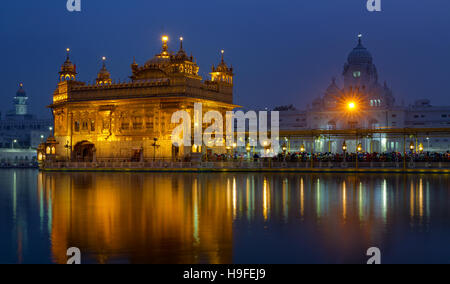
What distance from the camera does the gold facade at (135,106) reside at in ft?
181

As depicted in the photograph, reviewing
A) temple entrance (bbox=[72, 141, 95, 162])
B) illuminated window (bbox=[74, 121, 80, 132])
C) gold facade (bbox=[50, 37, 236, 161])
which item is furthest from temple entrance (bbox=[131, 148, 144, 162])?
illuminated window (bbox=[74, 121, 80, 132])

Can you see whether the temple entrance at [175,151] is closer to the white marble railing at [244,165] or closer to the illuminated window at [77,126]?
the white marble railing at [244,165]

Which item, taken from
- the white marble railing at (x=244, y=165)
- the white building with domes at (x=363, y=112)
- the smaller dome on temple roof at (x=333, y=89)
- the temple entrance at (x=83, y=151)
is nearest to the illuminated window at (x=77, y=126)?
the temple entrance at (x=83, y=151)

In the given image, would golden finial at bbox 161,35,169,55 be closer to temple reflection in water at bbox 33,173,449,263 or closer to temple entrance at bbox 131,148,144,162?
temple entrance at bbox 131,148,144,162

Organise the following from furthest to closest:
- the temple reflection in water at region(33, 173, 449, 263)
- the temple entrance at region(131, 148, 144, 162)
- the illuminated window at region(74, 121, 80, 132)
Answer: the illuminated window at region(74, 121, 80, 132)
the temple entrance at region(131, 148, 144, 162)
the temple reflection in water at region(33, 173, 449, 263)

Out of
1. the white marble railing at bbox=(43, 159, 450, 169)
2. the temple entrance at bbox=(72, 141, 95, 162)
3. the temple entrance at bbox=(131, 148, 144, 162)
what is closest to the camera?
the white marble railing at bbox=(43, 159, 450, 169)

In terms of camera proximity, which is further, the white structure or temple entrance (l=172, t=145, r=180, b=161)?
the white structure

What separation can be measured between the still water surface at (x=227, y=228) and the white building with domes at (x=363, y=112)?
7923 cm

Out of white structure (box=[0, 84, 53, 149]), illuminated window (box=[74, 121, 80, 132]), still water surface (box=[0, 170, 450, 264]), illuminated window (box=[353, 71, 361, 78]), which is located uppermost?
illuminated window (box=[353, 71, 361, 78])

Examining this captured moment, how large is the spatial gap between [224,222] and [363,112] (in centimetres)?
9747

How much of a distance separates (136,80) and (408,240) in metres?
48.5

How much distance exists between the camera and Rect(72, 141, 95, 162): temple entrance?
60031 millimetres

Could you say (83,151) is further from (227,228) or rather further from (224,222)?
(227,228)

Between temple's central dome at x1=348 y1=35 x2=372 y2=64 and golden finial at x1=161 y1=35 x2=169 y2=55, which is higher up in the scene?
temple's central dome at x1=348 y1=35 x2=372 y2=64
